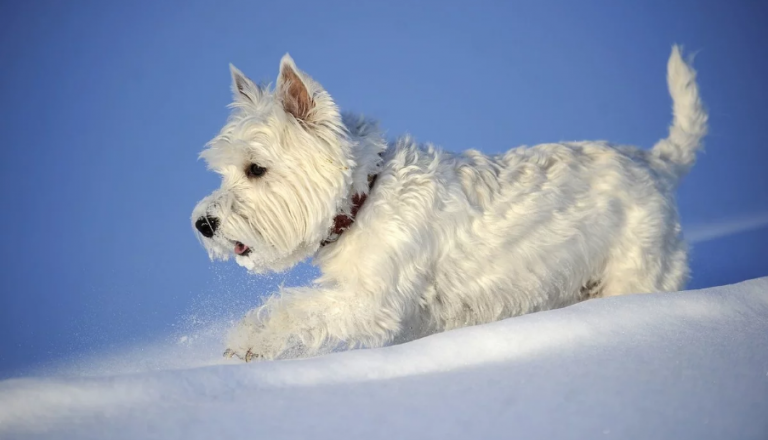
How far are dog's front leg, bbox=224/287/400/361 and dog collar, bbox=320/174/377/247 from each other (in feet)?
→ 1.13

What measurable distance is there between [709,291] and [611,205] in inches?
34.2

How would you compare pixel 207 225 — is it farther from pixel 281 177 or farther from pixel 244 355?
pixel 244 355

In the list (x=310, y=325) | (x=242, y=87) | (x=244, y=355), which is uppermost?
(x=242, y=87)

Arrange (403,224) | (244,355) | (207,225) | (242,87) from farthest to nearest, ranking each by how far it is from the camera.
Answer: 1. (242,87)
2. (403,224)
3. (207,225)
4. (244,355)

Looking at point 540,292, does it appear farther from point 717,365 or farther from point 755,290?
point 717,365

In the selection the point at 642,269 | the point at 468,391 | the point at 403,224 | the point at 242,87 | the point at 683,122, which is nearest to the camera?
the point at 468,391

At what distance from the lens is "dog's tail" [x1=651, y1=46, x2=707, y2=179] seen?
15.9 ft

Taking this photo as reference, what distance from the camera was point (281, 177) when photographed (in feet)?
12.5

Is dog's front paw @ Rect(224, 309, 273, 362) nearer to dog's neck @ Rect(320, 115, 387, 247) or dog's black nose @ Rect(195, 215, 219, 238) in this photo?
dog's black nose @ Rect(195, 215, 219, 238)

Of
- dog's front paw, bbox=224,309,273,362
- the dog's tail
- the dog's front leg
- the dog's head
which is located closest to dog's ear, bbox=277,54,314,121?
the dog's head

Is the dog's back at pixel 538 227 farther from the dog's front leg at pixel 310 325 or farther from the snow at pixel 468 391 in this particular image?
the snow at pixel 468 391

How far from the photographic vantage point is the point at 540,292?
4.24 metres

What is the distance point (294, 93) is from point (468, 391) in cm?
203

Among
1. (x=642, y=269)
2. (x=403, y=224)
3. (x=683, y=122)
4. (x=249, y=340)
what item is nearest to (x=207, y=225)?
(x=249, y=340)
